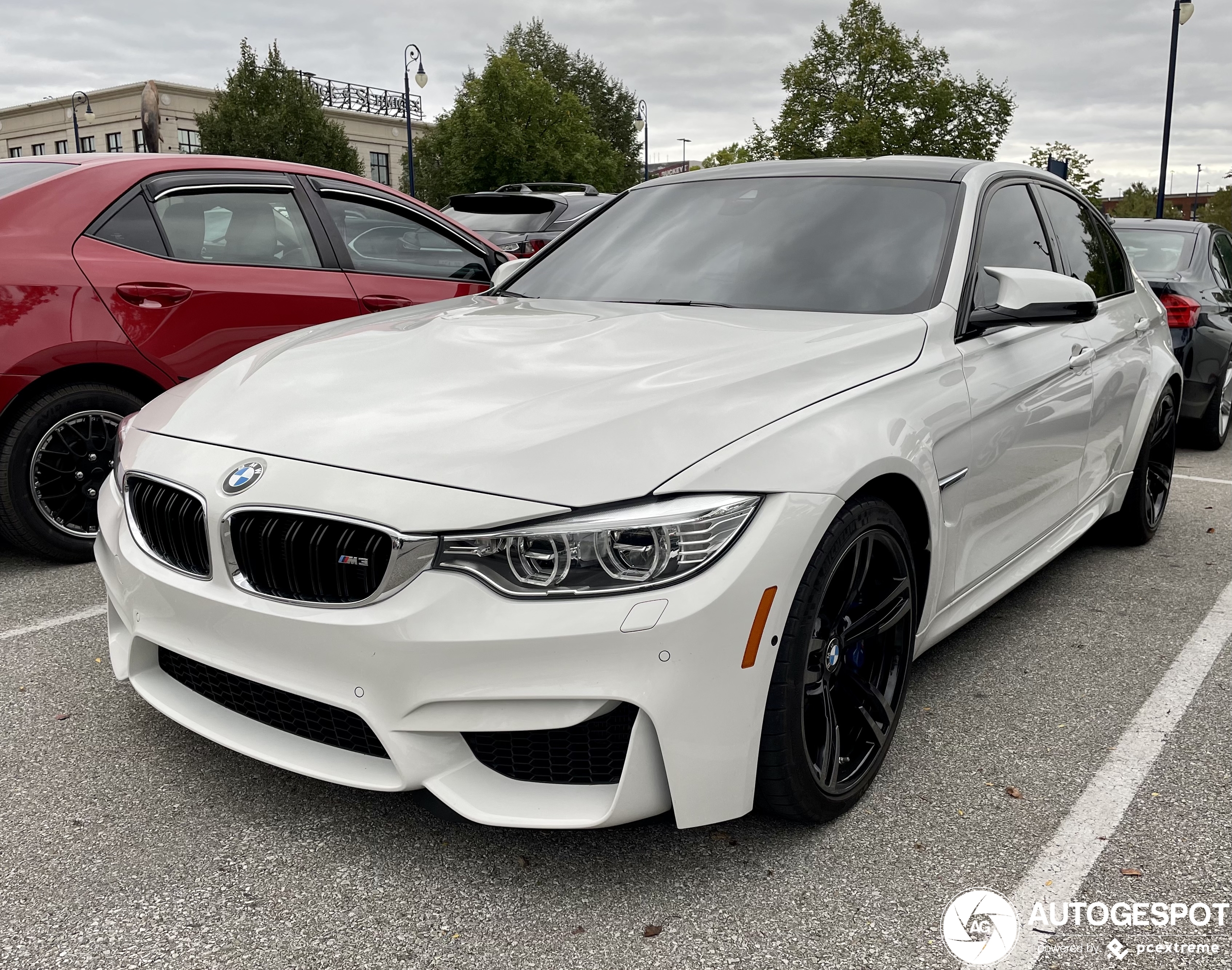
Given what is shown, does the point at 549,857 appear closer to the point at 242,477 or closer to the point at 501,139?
the point at 242,477

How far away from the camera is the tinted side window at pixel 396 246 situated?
537cm

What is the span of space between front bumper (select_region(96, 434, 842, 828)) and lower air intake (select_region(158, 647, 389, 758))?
32 mm

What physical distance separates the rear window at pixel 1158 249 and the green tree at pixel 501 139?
33976 millimetres

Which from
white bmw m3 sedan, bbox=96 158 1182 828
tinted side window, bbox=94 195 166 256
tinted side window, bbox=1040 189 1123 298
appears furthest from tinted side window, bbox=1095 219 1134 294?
tinted side window, bbox=94 195 166 256

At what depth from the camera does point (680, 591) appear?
2.05 metres

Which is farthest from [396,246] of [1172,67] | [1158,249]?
[1172,67]

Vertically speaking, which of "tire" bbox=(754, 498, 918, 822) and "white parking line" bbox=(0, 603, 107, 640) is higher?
"tire" bbox=(754, 498, 918, 822)

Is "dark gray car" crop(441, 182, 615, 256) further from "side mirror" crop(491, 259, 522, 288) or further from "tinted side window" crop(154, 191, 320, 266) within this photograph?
"side mirror" crop(491, 259, 522, 288)

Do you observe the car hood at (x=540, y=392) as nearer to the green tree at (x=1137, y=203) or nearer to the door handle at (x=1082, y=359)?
the door handle at (x=1082, y=359)

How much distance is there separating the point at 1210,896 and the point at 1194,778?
58 cm

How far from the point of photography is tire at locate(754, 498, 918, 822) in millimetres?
2248

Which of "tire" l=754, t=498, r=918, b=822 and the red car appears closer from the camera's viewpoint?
"tire" l=754, t=498, r=918, b=822

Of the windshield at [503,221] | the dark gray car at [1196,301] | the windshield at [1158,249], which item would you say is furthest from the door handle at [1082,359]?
the windshield at [503,221]

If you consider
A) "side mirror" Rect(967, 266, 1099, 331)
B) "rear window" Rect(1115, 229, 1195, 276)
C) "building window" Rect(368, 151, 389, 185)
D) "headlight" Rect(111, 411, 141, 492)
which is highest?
"building window" Rect(368, 151, 389, 185)
